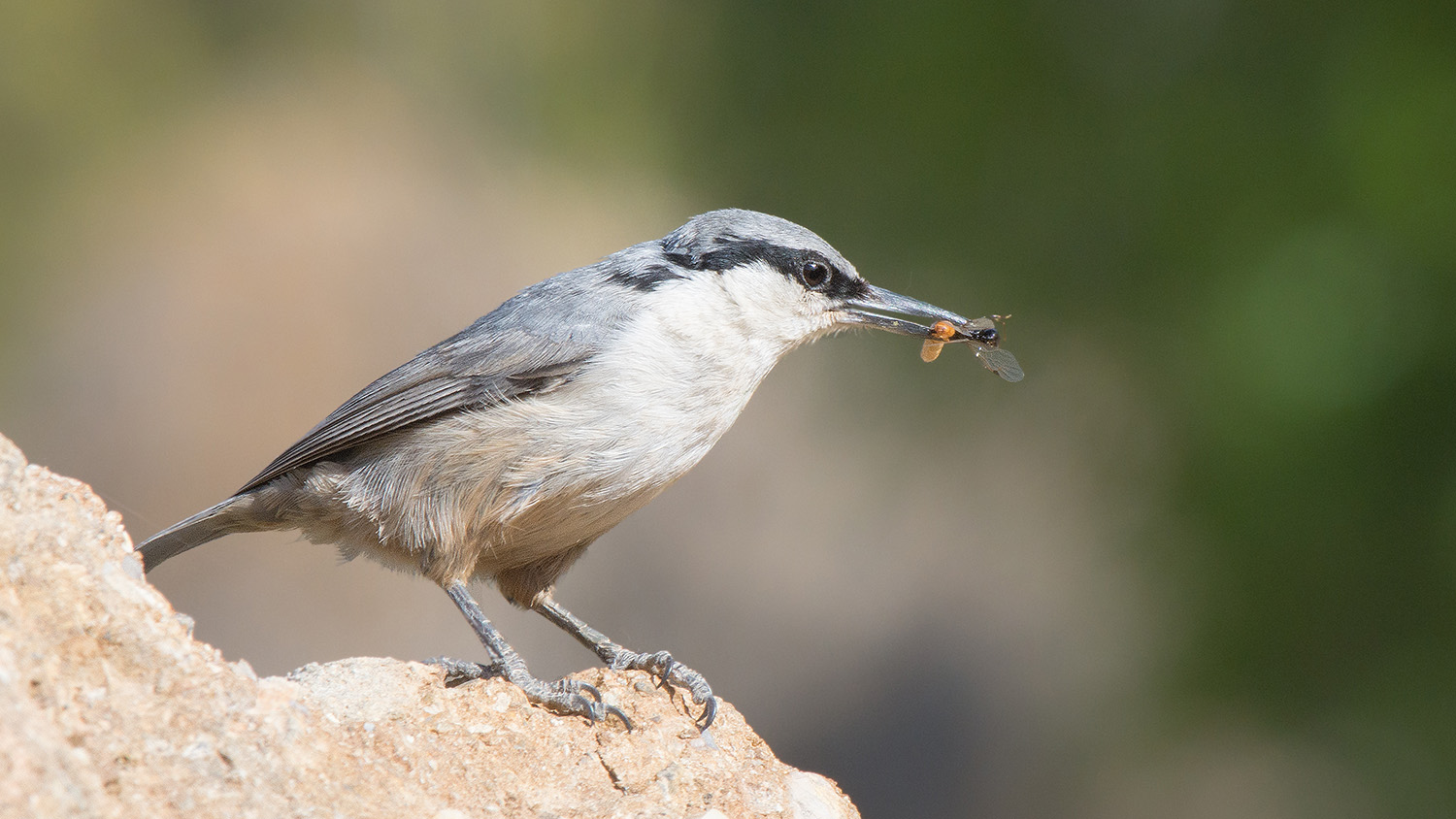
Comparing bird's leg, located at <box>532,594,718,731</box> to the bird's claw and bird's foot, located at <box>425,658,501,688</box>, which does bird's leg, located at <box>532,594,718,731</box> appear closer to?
the bird's claw

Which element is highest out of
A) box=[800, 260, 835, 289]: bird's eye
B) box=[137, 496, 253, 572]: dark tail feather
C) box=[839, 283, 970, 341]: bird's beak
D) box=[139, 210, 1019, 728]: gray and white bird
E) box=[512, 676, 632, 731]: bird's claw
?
box=[800, 260, 835, 289]: bird's eye

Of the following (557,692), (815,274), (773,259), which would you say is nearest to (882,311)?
(815,274)

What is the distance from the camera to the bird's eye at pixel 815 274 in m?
3.82

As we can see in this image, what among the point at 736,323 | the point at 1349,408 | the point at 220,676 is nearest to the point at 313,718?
the point at 220,676

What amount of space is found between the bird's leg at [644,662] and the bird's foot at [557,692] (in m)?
0.28

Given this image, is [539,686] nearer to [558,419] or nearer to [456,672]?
[456,672]

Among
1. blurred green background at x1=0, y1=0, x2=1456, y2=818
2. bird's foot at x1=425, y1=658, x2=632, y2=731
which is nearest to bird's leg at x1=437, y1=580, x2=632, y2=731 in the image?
bird's foot at x1=425, y1=658, x2=632, y2=731

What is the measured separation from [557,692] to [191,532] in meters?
1.44

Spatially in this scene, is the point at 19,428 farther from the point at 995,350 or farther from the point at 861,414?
the point at 995,350

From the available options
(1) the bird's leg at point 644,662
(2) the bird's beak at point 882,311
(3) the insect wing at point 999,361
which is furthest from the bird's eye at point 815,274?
(1) the bird's leg at point 644,662

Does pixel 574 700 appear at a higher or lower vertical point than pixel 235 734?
lower

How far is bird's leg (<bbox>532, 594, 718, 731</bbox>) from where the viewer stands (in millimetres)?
3262

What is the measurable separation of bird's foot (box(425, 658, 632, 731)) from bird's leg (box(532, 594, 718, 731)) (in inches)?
10.9

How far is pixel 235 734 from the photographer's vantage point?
2.09 meters
